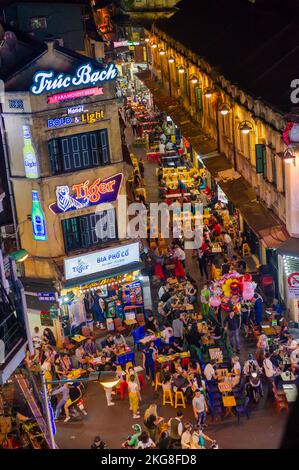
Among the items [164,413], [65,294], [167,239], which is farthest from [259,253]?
[164,413]

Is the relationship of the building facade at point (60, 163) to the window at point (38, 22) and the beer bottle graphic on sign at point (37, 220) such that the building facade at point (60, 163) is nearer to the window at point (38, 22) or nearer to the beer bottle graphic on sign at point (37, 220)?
the beer bottle graphic on sign at point (37, 220)

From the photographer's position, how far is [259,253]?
42.2 meters

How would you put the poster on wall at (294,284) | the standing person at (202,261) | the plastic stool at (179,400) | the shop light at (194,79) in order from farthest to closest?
the shop light at (194,79)
the standing person at (202,261)
the poster on wall at (294,284)
the plastic stool at (179,400)

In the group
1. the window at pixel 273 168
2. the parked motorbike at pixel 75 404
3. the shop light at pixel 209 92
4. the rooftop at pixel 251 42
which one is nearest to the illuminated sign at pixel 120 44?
the rooftop at pixel 251 42

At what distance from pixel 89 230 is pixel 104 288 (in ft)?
9.25

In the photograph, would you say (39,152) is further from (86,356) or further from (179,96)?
(179,96)

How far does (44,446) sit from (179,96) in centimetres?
4656

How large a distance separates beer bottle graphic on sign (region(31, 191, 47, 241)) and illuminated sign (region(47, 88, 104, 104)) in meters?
3.50

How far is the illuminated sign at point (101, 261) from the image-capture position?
35844 millimetres

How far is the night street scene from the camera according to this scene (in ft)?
91.8

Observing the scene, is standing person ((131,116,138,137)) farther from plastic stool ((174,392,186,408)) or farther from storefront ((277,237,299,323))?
plastic stool ((174,392,186,408))

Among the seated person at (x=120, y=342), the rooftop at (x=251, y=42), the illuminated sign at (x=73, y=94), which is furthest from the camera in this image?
the rooftop at (x=251, y=42)

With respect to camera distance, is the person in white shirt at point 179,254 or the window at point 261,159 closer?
the window at point 261,159

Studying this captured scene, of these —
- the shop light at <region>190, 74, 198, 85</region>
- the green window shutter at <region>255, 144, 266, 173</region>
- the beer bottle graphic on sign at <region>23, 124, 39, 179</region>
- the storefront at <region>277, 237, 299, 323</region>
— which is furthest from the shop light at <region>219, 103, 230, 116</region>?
the beer bottle graphic on sign at <region>23, 124, 39, 179</region>
